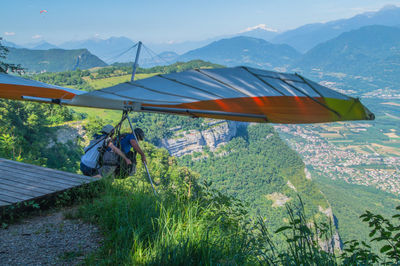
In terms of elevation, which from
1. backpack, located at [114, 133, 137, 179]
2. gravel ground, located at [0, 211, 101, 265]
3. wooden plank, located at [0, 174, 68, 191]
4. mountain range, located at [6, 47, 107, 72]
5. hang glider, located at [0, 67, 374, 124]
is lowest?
gravel ground, located at [0, 211, 101, 265]

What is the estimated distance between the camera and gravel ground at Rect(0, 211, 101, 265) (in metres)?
1.82

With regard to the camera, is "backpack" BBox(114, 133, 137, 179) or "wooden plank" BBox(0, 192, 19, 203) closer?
"wooden plank" BBox(0, 192, 19, 203)

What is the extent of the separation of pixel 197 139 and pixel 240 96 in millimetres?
57263

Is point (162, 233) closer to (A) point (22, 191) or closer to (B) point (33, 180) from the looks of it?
(A) point (22, 191)

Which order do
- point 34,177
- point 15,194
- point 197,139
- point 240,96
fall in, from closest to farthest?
1. point 240,96
2. point 15,194
3. point 34,177
4. point 197,139

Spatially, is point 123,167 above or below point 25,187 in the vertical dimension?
above

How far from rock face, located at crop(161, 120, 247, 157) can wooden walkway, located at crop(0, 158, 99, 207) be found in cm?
5318

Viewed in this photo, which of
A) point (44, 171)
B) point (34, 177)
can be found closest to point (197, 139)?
point (44, 171)

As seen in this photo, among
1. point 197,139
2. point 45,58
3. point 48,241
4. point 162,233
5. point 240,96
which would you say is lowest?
point 197,139

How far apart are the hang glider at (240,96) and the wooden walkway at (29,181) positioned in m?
1.61

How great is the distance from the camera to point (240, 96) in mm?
1481

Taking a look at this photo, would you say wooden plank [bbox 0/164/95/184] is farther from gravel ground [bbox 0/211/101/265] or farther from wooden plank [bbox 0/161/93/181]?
gravel ground [bbox 0/211/101/265]

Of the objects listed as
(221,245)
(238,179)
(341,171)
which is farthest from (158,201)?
(341,171)

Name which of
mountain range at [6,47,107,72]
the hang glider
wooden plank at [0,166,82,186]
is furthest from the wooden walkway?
mountain range at [6,47,107,72]
